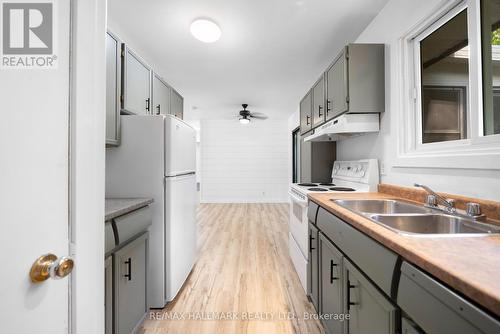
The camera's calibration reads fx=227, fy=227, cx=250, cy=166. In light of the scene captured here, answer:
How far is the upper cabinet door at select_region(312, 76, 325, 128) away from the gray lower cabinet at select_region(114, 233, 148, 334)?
2.05 metres

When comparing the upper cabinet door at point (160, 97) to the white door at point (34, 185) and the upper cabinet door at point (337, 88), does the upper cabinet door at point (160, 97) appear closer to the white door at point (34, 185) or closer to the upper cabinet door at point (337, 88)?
the upper cabinet door at point (337, 88)

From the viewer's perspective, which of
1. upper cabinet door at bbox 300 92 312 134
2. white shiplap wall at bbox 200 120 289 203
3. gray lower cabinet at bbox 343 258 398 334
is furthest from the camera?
white shiplap wall at bbox 200 120 289 203

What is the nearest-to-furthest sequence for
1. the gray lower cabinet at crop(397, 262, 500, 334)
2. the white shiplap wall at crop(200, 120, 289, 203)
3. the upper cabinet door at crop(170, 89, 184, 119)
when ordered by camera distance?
the gray lower cabinet at crop(397, 262, 500, 334), the upper cabinet door at crop(170, 89, 184, 119), the white shiplap wall at crop(200, 120, 289, 203)

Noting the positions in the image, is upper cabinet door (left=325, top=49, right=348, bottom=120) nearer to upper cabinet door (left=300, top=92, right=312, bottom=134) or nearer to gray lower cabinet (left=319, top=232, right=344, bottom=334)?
upper cabinet door (left=300, top=92, right=312, bottom=134)

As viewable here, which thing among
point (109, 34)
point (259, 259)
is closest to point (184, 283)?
point (259, 259)

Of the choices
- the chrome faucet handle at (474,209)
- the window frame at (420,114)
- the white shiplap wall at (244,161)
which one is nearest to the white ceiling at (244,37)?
the window frame at (420,114)

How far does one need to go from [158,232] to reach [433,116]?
7.36 feet

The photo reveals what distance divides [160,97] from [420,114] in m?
2.43

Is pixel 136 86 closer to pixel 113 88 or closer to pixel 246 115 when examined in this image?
pixel 113 88

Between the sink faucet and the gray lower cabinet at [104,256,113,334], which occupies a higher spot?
the sink faucet

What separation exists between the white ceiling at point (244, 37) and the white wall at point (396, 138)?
152mm

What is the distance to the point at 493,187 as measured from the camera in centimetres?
107

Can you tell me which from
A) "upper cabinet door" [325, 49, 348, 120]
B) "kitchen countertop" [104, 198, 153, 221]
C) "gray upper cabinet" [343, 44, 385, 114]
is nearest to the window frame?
"gray upper cabinet" [343, 44, 385, 114]

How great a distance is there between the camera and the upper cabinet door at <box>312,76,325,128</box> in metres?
2.42
